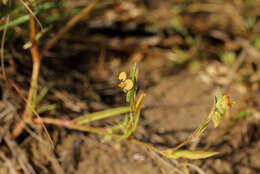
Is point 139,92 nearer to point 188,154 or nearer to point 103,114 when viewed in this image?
point 103,114

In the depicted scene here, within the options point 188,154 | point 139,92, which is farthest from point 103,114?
point 139,92

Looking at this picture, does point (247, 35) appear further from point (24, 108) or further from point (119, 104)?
point (24, 108)

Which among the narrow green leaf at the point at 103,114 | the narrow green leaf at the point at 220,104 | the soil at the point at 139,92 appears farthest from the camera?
the soil at the point at 139,92

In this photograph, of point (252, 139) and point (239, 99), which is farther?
point (239, 99)

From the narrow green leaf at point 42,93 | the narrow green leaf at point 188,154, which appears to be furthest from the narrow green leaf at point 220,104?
the narrow green leaf at point 42,93

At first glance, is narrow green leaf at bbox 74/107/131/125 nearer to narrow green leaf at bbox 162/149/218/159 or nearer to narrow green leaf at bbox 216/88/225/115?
narrow green leaf at bbox 162/149/218/159

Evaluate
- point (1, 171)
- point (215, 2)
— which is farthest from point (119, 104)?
point (215, 2)

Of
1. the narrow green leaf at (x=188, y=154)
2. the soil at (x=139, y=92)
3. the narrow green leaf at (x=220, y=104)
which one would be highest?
the narrow green leaf at (x=220, y=104)

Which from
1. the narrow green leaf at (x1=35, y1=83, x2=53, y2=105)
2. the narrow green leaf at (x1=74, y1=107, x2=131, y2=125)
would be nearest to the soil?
the narrow green leaf at (x1=35, y1=83, x2=53, y2=105)

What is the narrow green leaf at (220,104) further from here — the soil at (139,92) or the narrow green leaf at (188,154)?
the soil at (139,92)
